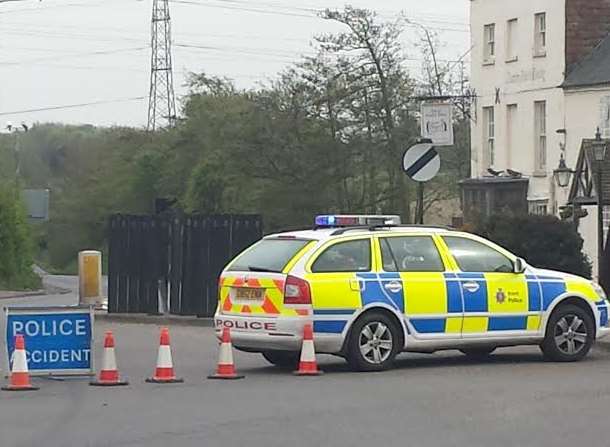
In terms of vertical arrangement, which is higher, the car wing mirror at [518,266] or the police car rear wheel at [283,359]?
the car wing mirror at [518,266]

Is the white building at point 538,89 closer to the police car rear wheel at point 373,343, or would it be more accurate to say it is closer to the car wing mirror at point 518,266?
the car wing mirror at point 518,266

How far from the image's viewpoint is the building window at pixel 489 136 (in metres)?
46.1

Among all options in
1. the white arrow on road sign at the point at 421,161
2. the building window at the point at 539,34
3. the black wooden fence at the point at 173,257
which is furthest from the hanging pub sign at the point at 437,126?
the building window at the point at 539,34

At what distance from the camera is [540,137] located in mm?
43469

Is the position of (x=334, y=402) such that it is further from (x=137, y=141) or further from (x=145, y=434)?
(x=137, y=141)

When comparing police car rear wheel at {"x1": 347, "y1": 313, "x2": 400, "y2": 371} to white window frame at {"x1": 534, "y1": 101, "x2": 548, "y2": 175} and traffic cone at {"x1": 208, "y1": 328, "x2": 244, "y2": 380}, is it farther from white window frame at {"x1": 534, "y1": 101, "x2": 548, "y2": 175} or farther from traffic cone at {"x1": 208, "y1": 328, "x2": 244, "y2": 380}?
white window frame at {"x1": 534, "y1": 101, "x2": 548, "y2": 175}

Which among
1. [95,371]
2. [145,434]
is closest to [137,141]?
[95,371]

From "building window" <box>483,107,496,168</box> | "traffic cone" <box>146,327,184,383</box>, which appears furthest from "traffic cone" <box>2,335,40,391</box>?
"building window" <box>483,107,496,168</box>

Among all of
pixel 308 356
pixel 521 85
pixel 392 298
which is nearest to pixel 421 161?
pixel 392 298

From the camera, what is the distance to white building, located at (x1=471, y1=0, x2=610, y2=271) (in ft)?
136

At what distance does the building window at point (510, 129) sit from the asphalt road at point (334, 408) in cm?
2782

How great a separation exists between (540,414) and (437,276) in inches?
158

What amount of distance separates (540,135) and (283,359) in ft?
91.0

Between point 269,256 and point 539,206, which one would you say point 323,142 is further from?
point 269,256
